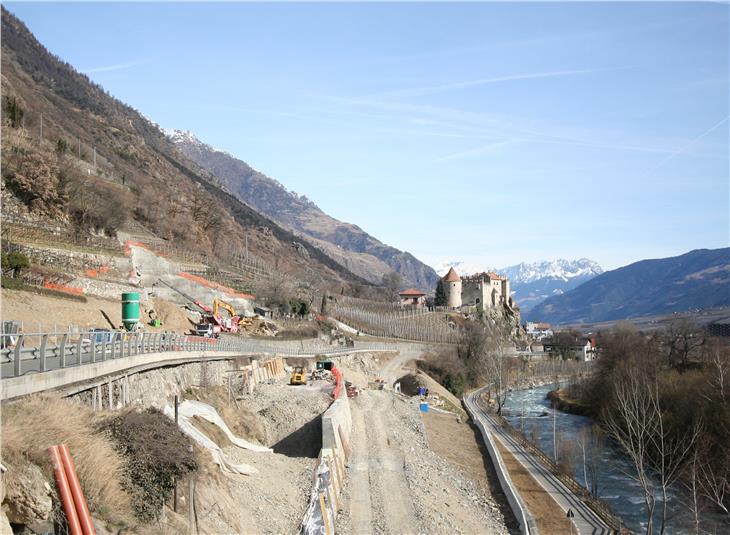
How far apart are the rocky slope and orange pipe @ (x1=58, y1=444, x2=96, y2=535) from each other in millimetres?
49419

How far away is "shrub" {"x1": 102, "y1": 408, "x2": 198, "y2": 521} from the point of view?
14.6 metres

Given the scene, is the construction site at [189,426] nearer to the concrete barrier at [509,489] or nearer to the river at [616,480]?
the concrete barrier at [509,489]

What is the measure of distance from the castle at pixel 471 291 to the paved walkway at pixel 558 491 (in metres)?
108

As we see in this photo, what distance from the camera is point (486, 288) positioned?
167m

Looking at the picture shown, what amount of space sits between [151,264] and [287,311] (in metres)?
27.3

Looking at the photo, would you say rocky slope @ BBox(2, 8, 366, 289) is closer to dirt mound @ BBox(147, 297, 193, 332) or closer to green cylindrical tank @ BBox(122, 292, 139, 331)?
dirt mound @ BBox(147, 297, 193, 332)

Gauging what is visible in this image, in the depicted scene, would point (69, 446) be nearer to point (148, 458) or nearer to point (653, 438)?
point (148, 458)

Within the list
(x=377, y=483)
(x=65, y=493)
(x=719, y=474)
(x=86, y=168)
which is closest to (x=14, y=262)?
(x=377, y=483)

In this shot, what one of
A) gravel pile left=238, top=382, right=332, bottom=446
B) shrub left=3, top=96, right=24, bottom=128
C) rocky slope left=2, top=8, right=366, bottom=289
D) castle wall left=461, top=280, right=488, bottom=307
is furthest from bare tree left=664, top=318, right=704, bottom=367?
castle wall left=461, top=280, right=488, bottom=307

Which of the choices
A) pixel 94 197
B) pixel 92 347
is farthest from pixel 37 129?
pixel 92 347

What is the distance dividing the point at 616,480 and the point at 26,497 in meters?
41.2

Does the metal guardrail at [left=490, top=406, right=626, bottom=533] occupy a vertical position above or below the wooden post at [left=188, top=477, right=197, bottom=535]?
below

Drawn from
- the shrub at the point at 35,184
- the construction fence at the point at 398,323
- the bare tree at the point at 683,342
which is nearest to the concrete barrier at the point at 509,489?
the bare tree at the point at 683,342

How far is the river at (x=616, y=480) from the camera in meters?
35.2
